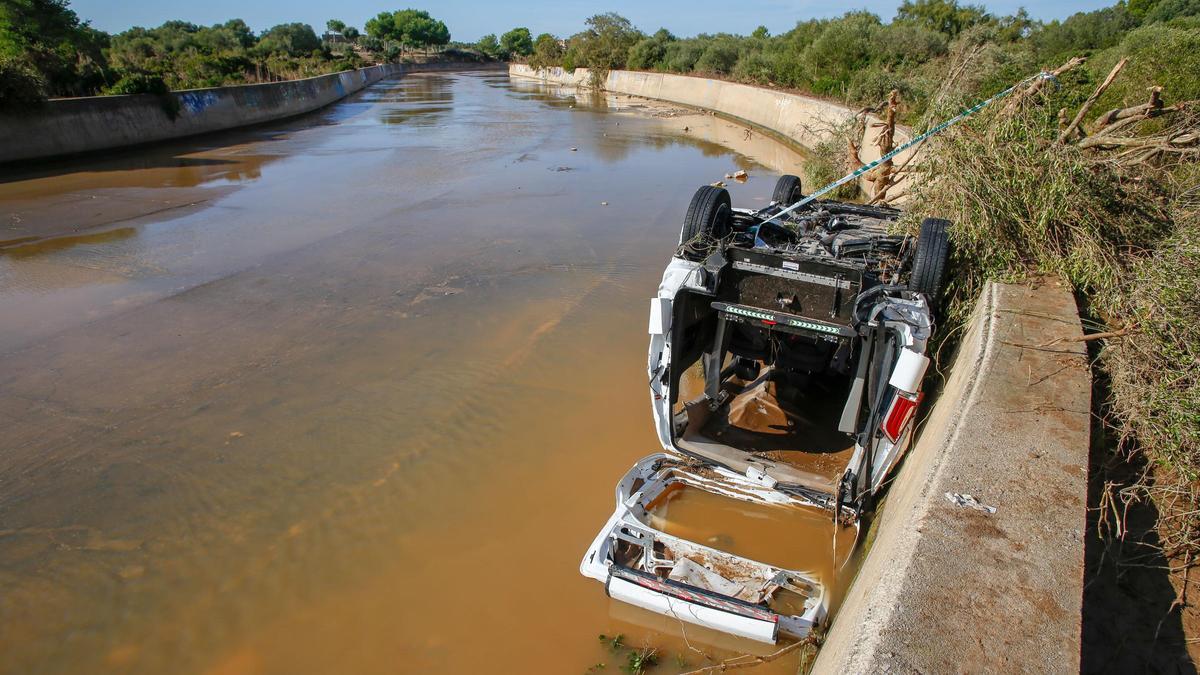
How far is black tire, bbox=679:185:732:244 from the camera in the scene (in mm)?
6234

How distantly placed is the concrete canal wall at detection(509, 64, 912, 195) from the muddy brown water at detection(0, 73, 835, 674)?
6.91m

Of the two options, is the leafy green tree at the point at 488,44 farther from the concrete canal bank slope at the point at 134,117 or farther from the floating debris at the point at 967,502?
the floating debris at the point at 967,502

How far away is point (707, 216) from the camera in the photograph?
20.5 ft

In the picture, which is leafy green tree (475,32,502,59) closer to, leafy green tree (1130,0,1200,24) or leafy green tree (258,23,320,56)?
leafy green tree (258,23,320,56)

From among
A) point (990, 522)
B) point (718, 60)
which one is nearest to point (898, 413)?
point (990, 522)

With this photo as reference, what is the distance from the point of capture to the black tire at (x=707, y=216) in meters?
6.23

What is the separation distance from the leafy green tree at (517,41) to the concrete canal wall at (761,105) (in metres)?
68.4

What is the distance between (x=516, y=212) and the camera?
1404cm

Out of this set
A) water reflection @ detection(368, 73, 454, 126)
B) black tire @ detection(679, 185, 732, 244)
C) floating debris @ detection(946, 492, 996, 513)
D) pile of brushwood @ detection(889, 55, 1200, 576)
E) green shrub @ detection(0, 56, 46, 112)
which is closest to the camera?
floating debris @ detection(946, 492, 996, 513)

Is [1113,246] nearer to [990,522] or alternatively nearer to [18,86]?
[990,522]

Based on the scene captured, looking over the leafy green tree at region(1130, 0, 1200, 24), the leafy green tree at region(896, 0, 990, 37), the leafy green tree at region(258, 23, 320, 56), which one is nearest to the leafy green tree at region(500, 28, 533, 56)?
the leafy green tree at region(258, 23, 320, 56)

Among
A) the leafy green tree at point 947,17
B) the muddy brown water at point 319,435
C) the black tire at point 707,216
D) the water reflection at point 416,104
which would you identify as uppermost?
the leafy green tree at point 947,17

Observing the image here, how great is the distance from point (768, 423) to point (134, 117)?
2388cm

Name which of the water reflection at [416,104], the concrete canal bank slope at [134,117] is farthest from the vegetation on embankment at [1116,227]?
the water reflection at [416,104]
